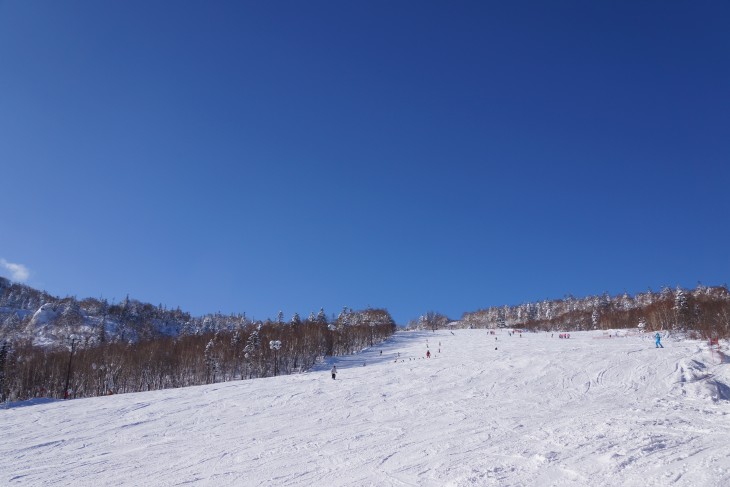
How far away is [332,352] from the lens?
331 ft

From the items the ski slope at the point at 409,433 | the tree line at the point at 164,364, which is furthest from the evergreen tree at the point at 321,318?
the ski slope at the point at 409,433

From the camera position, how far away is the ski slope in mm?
13625

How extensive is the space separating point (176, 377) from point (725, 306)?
377ft

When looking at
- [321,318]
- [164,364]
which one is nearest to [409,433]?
[164,364]

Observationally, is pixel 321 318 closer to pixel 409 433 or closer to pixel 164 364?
pixel 164 364

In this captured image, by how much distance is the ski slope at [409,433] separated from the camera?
44.7ft

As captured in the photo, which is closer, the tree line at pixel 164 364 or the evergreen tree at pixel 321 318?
the tree line at pixel 164 364

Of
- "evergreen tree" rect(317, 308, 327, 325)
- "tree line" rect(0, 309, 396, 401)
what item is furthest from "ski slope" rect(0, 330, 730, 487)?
"evergreen tree" rect(317, 308, 327, 325)

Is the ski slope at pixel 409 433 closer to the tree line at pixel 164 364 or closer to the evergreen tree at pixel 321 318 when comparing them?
the tree line at pixel 164 364

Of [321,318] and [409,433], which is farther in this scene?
[321,318]

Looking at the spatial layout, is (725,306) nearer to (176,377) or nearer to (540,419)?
(540,419)

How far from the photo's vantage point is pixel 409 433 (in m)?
19.8

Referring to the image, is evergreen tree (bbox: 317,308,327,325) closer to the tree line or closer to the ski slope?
the tree line

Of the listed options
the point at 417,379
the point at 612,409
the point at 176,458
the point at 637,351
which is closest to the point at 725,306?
the point at 637,351
